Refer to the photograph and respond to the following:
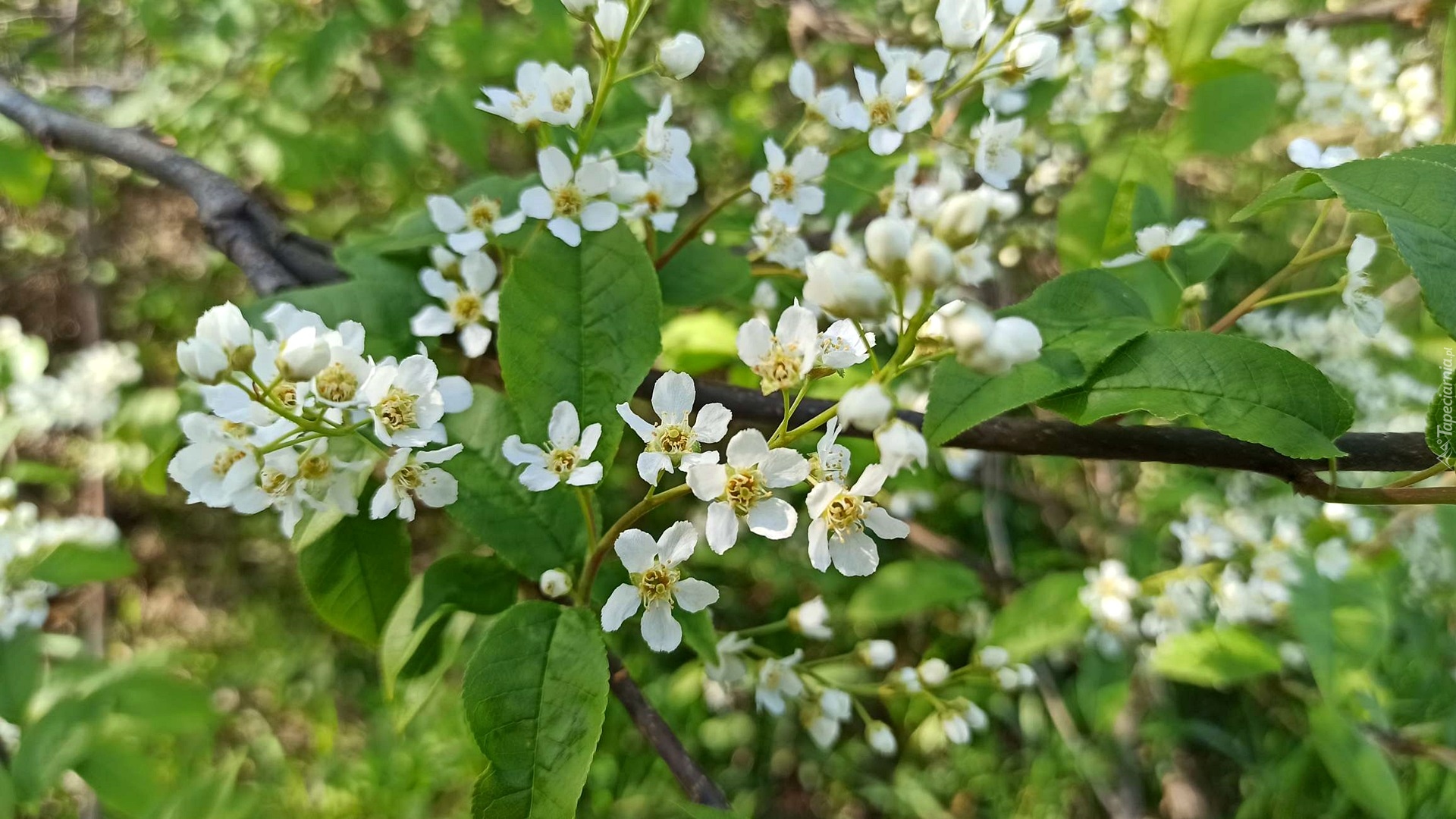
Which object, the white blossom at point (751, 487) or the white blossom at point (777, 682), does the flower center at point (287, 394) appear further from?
the white blossom at point (777, 682)

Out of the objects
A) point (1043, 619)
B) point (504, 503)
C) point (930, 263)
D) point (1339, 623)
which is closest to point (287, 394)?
point (504, 503)

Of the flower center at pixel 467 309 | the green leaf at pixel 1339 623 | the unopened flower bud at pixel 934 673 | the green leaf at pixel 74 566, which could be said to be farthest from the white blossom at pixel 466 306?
the green leaf at pixel 1339 623

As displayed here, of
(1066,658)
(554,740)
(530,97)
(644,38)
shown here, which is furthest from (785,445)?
(644,38)

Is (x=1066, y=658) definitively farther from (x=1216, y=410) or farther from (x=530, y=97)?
(x=530, y=97)

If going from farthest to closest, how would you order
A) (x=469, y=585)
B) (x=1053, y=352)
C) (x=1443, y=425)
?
(x=469, y=585) < (x=1053, y=352) < (x=1443, y=425)

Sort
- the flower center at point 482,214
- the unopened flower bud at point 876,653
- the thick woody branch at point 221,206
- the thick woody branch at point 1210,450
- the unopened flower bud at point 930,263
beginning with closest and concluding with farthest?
the unopened flower bud at point 930,263, the thick woody branch at point 1210,450, the flower center at point 482,214, the thick woody branch at point 221,206, the unopened flower bud at point 876,653

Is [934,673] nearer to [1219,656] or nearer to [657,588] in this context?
[657,588]

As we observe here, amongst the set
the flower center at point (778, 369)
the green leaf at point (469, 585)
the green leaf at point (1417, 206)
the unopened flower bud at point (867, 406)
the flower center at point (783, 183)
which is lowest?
the green leaf at point (469, 585)
